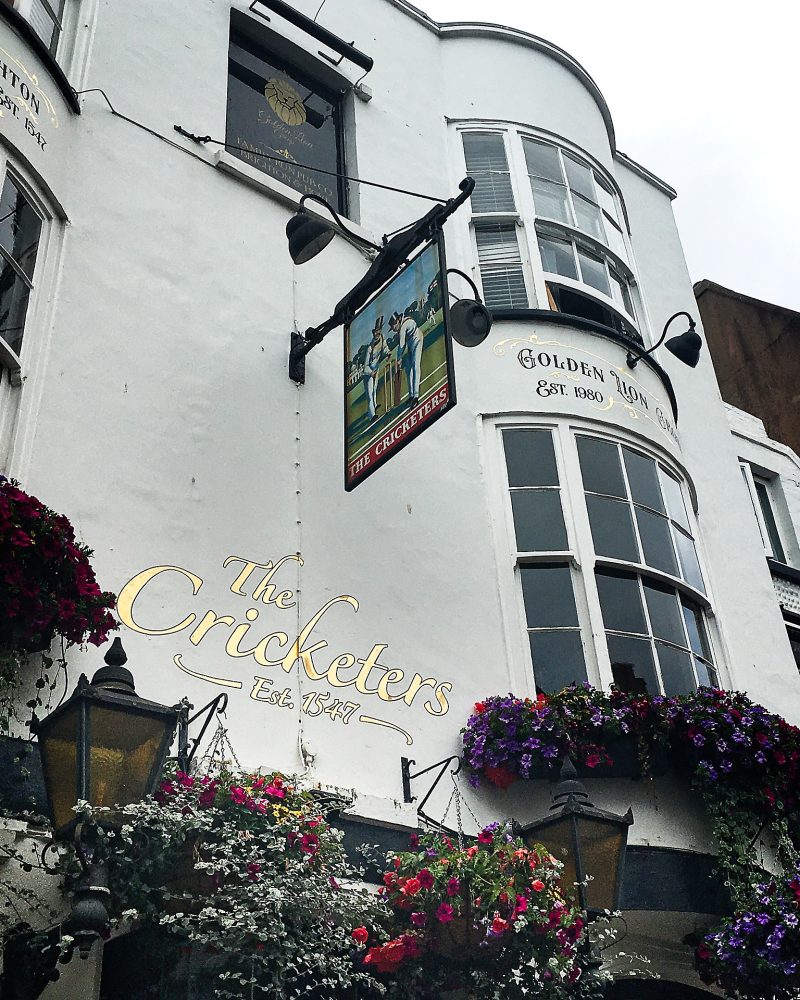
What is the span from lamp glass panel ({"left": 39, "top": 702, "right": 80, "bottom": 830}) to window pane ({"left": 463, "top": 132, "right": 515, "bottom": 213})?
7724mm

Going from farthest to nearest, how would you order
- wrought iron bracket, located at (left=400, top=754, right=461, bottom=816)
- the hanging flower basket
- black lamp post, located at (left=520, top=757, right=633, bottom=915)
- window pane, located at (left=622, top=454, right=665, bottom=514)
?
window pane, located at (left=622, top=454, right=665, bottom=514), wrought iron bracket, located at (left=400, top=754, right=461, bottom=816), black lamp post, located at (left=520, top=757, right=633, bottom=915), the hanging flower basket

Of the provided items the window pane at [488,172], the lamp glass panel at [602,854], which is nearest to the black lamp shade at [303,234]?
the window pane at [488,172]

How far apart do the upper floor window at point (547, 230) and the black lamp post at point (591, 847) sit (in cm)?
557

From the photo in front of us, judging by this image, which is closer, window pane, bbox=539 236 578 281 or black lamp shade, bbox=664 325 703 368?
black lamp shade, bbox=664 325 703 368

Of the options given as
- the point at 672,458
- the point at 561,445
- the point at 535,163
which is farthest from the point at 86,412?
the point at 535,163

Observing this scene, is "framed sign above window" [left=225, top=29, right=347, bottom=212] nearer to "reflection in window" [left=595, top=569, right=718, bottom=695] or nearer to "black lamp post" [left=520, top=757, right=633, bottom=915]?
"reflection in window" [left=595, top=569, right=718, bottom=695]

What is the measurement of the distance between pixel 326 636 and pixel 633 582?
2831 mm

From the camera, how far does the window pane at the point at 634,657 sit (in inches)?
332

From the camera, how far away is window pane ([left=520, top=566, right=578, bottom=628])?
8.61 meters

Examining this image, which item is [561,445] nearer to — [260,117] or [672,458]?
[672,458]

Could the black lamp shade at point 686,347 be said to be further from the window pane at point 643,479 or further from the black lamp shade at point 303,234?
the black lamp shade at point 303,234

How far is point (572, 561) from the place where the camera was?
28.8 ft

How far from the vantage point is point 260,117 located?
10422 mm

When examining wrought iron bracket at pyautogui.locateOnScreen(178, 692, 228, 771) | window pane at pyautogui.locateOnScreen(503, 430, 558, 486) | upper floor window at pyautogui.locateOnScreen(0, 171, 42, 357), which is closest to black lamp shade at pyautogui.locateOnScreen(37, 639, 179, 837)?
wrought iron bracket at pyautogui.locateOnScreen(178, 692, 228, 771)
